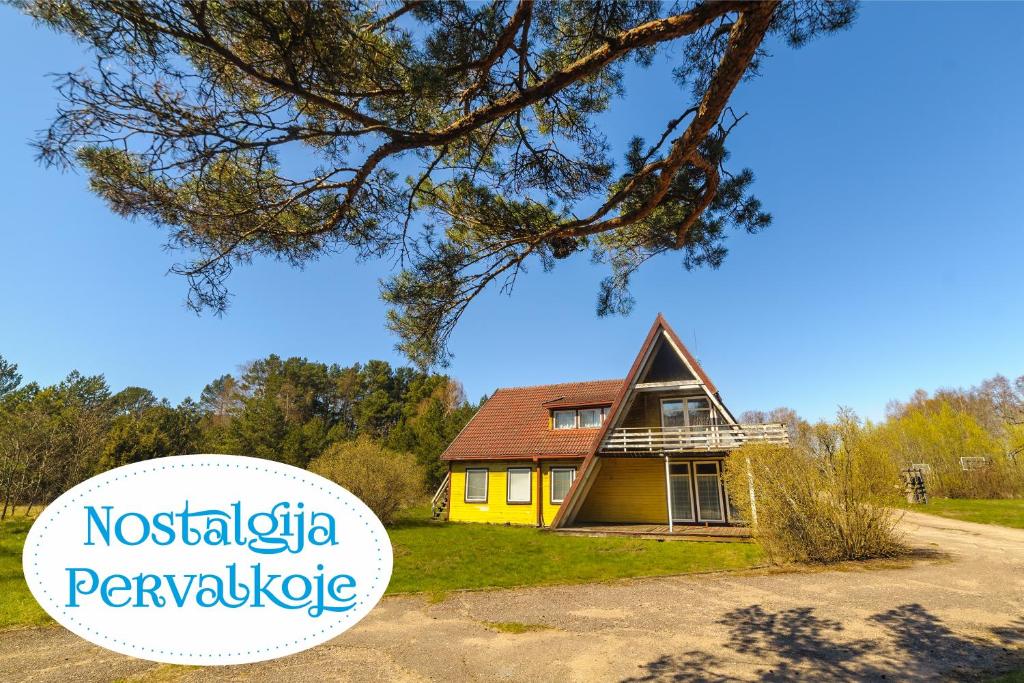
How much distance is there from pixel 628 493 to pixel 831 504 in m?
8.78

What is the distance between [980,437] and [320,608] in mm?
36594

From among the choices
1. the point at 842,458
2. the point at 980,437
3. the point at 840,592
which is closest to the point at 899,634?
the point at 840,592

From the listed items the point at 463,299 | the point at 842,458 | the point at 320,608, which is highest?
the point at 463,299

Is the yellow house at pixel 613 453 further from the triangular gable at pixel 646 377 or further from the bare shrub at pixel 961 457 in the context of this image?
the bare shrub at pixel 961 457

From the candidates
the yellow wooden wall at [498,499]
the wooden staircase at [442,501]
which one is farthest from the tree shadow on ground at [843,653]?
the wooden staircase at [442,501]

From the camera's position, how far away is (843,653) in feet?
17.4

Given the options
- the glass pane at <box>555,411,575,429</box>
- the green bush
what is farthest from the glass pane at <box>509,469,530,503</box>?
the green bush

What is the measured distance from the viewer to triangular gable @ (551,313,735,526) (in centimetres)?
1617

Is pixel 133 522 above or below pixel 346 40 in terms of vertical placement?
below

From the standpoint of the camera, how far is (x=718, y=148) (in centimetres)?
526

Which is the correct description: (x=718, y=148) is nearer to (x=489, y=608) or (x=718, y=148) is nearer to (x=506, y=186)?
(x=506, y=186)

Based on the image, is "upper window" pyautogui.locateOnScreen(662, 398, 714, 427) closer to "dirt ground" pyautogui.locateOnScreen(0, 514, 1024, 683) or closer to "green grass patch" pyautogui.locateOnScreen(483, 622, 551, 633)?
"dirt ground" pyautogui.locateOnScreen(0, 514, 1024, 683)

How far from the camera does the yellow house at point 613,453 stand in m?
16.2

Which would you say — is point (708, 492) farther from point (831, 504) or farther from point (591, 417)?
point (831, 504)
